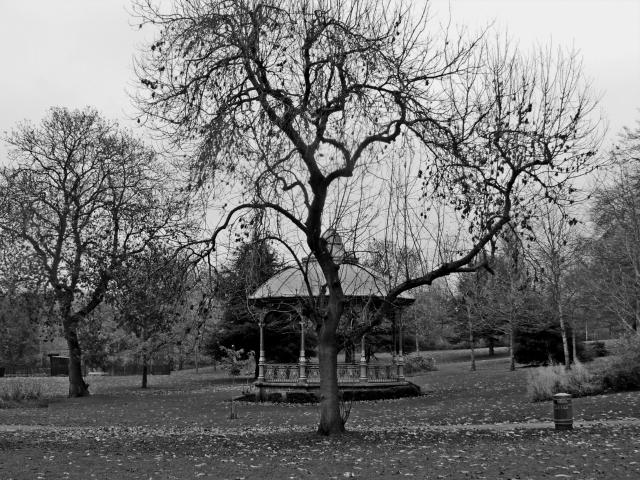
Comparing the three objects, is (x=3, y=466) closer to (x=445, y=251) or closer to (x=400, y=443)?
(x=400, y=443)

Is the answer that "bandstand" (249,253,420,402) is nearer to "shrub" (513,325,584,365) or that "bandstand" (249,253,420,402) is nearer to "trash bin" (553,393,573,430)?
"trash bin" (553,393,573,430)

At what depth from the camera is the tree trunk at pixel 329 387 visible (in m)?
13.5

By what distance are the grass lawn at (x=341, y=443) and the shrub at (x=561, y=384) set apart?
673 millimetres

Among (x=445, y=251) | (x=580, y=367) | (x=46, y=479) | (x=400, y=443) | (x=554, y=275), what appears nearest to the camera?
(x=46, y=479)

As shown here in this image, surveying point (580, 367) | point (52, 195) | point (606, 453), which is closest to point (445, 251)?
point (606, 453)

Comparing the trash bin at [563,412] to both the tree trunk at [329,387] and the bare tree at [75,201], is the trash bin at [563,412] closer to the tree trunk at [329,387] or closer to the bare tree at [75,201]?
the tree trunk at [329,387]

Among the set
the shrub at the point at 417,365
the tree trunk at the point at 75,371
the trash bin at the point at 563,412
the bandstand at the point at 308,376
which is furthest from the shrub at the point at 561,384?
the shrub at the point at 417,365

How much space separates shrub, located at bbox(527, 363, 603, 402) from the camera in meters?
20.8

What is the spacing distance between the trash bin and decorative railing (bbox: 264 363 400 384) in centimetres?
1451

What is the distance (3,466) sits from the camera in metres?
10.1

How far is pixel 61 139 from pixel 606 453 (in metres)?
25.0

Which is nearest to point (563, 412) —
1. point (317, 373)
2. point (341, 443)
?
point (341, 443)

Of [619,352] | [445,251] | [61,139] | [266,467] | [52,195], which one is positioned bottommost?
[266,467]

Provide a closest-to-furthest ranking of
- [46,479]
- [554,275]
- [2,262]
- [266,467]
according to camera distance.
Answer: [46,479] < [266,467] < [2,262] < [554,275]
